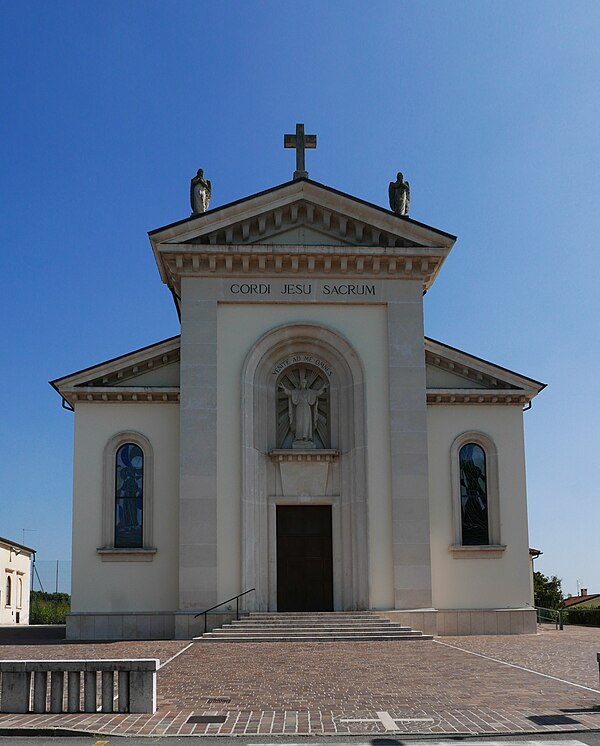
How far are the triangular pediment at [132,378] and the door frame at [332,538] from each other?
14.3 feet

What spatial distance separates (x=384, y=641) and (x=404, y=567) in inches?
122

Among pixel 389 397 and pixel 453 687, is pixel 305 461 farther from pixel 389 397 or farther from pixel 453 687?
pixel 453 687

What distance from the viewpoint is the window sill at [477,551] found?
2683 cm

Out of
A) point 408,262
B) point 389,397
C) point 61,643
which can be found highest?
point 408,262

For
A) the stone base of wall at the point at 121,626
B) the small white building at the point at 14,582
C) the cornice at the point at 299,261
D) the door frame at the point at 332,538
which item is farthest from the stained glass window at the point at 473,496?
the small white building at the point at 14,582

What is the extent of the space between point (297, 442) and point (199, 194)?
305 inches

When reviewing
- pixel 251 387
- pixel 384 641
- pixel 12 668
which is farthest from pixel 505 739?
pixel 251 387

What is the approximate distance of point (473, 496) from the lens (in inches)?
1086

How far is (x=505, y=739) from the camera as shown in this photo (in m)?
10.4

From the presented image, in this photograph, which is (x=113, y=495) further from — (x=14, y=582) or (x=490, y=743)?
(x=14, y=582)

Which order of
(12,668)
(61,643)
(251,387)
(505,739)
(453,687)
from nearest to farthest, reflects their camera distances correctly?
(505,739)
(12,668)
(453,687)
(61,643)
(251,387)

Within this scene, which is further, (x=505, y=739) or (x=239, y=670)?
(x=239, y=670)

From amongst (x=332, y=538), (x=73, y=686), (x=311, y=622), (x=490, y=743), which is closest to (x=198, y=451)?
(x=332, y=538)

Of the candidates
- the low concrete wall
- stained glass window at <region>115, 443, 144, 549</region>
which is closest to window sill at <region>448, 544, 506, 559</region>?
stained glass window at <region>115, 443, 144, 549</region>
